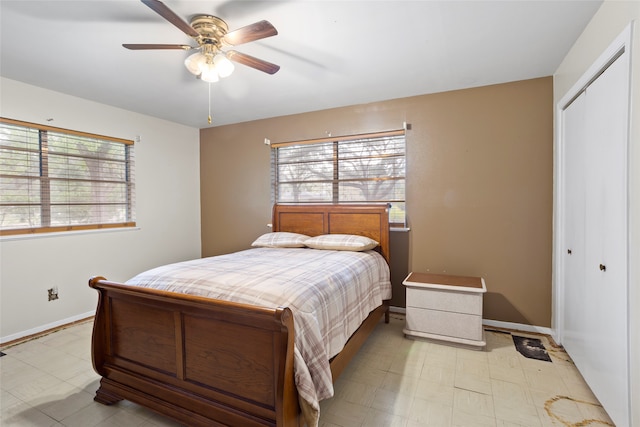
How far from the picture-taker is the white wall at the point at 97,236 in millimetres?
2896

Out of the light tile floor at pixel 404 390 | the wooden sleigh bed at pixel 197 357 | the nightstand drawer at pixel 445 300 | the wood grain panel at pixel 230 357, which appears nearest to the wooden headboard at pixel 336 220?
the nightstand drawer at pixel 445 300

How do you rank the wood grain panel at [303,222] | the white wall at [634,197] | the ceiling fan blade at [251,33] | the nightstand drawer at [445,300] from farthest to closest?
the wood grain panel at [303,222] → the nightstand drawer at [445,300] → the ceiling fan blade at [251,33] → the white wall at [634,197]

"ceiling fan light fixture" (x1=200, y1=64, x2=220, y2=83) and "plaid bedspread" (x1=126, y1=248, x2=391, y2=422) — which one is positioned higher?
"ceiling fan light fixture" (x1=200, y1=64, x2=220, y2=83)

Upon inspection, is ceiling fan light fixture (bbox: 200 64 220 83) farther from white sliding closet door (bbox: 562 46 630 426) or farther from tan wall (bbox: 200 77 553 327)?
white sliding closet door (bbox: 562 46 630 426)

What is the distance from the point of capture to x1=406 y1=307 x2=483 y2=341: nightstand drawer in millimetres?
2607

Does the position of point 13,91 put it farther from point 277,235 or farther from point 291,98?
point 277,235

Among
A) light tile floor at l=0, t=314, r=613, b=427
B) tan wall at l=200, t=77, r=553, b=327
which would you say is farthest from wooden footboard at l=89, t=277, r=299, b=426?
tan wall at l=200, t=77, r=553, b=327

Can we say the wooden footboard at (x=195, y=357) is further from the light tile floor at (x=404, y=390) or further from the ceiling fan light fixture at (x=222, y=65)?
the ceiling fan light fixture at (x=222, y=65)

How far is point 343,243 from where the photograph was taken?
3113mm

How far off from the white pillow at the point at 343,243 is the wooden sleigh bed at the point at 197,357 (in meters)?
1.04

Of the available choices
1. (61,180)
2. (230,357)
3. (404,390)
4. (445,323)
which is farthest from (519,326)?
(61,180)

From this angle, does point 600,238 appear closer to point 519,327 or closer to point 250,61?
point 519,327

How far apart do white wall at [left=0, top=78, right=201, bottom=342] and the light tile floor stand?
18.3 inches

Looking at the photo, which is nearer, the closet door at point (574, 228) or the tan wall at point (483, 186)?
the closet door at point (574, 228)
